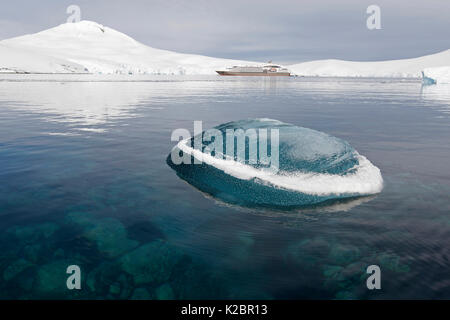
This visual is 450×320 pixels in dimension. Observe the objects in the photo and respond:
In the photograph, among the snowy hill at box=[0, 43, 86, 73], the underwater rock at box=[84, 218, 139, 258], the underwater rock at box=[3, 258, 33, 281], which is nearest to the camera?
the underwater rock at box=[3, 258, 33, 281]

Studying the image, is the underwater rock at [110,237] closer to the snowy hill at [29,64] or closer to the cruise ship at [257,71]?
the snowy hill at [29,64]

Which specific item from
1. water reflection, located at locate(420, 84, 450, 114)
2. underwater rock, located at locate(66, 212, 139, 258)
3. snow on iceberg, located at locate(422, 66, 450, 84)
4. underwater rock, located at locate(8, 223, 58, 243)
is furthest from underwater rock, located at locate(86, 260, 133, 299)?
snow on iceberg, located at locate(422, 66, 450, 84)

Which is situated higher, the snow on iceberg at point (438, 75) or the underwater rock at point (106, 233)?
the snow on iceberg at point (438, 75)

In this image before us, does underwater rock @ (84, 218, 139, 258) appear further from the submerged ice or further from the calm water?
the submerged ice

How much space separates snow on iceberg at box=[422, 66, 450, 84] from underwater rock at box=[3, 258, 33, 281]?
240 ft

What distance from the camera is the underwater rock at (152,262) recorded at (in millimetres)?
4023

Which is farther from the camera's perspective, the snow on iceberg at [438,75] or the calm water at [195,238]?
the snow on iceberg at [438,75]

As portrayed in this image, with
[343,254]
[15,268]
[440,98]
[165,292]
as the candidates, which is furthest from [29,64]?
[343,254]

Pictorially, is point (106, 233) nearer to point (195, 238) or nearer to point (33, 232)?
point (33, 232)

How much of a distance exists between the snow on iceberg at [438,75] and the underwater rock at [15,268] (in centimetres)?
7311

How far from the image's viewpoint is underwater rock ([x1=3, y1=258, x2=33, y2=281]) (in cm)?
393

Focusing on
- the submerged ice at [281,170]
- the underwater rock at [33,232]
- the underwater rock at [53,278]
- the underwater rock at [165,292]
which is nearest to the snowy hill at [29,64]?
Answer: the submerged ice at [281,170]

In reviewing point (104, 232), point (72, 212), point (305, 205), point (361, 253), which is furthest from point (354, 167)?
point (72, 212)
